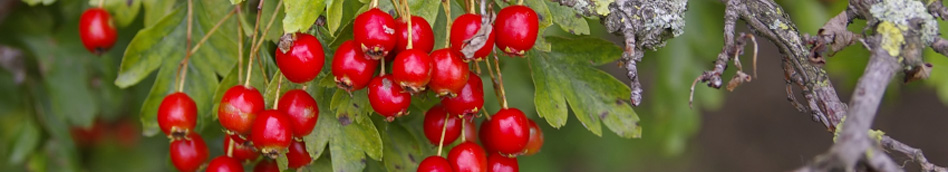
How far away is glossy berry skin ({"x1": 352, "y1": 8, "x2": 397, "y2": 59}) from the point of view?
117 cm

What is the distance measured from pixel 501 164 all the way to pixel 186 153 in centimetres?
56

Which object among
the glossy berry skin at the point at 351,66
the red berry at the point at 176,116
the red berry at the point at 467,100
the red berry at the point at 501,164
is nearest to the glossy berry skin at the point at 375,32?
the glossy berry skin at the point at 351,66

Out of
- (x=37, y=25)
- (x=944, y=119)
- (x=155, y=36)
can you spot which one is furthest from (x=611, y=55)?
(x=944, y=119)

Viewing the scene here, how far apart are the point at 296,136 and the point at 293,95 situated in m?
0.06

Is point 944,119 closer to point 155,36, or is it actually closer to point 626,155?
point 626,155

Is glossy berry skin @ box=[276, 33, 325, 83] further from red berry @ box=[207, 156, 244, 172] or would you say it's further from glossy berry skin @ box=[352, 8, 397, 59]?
red berry @ box=[207, 156, 244, 172]

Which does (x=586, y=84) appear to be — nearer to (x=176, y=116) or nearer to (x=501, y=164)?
(x=501, y=164)

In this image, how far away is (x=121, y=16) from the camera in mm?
1726

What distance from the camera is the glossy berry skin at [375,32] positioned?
1168 mm

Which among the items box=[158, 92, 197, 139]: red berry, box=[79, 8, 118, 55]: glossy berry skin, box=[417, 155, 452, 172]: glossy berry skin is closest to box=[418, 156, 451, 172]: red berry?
box=[417, 155, 452, 172]: glossy berry skin

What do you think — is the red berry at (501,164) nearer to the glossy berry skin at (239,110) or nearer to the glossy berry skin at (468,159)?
the glossy berry skin at (468,159)

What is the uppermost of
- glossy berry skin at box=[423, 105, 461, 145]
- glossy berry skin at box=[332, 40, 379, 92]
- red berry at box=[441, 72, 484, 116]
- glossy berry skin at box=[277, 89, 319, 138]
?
glossy berry skin at box=[332, 40, 379, 92]

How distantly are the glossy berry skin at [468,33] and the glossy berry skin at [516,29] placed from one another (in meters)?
0.04

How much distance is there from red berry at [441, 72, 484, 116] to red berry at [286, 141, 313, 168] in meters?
0.27
